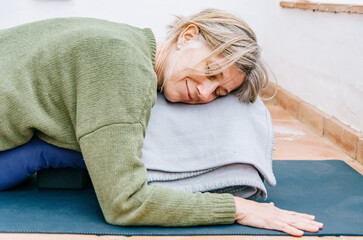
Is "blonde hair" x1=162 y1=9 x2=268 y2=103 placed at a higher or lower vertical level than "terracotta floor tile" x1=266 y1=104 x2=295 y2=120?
higher

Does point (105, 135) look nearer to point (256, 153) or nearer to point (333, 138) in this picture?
point (256, 153)

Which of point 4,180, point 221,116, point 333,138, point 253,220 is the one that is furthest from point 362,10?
point 4,180

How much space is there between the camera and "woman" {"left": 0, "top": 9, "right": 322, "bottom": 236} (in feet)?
4.66

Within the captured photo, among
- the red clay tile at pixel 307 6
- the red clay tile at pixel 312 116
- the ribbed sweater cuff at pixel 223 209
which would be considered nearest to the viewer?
the ribbed sweater cuff at pixel 223 209

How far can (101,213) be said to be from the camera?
63.1 inches

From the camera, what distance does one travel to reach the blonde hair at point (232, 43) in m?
1.70

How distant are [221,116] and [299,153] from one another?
964mm

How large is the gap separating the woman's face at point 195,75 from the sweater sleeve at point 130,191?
1.20 feet

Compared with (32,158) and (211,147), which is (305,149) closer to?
(211,147)

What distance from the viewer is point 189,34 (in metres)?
1.81

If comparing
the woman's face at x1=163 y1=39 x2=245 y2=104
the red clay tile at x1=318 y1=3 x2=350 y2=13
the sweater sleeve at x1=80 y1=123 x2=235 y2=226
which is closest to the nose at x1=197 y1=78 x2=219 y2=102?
the woman's face at x1=163 y1=39 x2=245 y2=104

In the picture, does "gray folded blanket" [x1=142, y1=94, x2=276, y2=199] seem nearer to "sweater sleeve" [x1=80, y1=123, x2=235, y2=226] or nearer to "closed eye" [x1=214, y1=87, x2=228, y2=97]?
"closed eye" [x1=214, y1=87, x2=228, y2=97]

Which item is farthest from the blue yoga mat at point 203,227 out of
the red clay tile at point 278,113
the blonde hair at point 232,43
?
the red clay tile at point 278,113

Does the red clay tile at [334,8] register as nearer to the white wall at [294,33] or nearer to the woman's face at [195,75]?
the white wall at [294,33]
